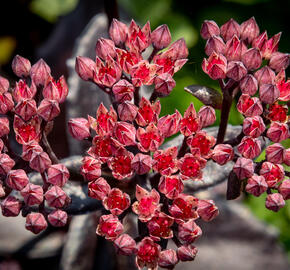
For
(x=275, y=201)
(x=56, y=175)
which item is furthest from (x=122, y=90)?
(x=275, y=201)

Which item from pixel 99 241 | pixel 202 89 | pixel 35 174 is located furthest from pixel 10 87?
pixel 99 241

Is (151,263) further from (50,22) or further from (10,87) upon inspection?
(50,22)

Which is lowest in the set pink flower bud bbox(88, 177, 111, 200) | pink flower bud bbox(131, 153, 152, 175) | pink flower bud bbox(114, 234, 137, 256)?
pink flower bud bbox(114, 234, 137, 256)

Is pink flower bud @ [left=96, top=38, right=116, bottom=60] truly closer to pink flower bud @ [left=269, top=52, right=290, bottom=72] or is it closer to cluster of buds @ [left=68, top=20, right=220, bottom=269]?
cluster of buds @ [left=68, top=20, right=220, bottom=269]

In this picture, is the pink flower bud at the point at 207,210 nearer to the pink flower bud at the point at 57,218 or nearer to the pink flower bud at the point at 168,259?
the pink flower bud at the point at 168,259

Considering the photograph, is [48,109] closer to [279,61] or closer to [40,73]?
[40,73]

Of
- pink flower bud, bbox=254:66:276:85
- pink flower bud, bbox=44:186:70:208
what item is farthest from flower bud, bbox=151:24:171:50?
pink flower bud, bbox=44:186:70:208
